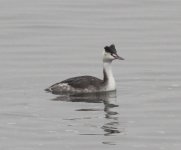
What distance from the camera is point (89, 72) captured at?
31.8m

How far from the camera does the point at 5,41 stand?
120ft

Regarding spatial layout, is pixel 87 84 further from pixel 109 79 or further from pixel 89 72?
pixel 89 72

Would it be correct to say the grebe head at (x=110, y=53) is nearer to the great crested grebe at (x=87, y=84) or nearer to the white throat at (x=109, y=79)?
the white throat at (x=109, y=79)

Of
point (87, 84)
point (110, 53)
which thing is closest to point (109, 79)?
point (87, 84)

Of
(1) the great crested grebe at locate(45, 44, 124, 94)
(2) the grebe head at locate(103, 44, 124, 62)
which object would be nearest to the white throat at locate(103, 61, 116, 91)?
(1) the great crested grebe at locate(45, 44, 124, 94)

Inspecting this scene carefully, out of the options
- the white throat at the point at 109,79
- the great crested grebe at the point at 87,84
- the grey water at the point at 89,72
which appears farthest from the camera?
the white throat at the point at 109,79

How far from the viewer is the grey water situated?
22656 millimetres

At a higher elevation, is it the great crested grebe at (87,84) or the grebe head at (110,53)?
the grebe head at (110,53)

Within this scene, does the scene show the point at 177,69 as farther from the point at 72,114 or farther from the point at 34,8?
the point at 34,8

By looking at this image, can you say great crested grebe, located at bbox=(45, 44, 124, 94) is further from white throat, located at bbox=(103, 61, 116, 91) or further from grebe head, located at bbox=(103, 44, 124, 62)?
grebe head, located at bbox=(103, 44, 124, 62)

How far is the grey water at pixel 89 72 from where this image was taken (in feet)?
74.3

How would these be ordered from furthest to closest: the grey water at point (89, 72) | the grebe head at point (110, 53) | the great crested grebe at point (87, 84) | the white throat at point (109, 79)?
1. the grebe head at point (110, 53)
2. the white throat at point (109, 79)
3. the great crested grebe at point (87, 84)
4. the grey water at point (89, 72)

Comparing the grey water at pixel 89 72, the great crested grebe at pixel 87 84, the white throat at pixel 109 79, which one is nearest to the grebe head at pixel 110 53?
the white throat at pixel 109 79

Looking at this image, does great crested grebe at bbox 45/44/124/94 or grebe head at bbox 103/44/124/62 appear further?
grebe head at bbox 103/44/124/62
